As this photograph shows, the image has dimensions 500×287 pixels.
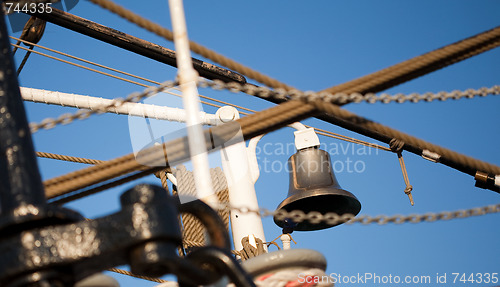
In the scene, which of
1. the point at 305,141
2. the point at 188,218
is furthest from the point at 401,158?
the point at 188,218

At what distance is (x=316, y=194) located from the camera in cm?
495

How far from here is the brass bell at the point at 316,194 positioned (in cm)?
500

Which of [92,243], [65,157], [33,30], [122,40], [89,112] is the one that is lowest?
[92,243]

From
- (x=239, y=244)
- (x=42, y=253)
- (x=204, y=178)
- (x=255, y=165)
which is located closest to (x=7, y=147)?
(x=42, y=253)

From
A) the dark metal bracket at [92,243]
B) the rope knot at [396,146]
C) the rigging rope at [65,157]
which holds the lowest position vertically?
the dark metal bracket at [92,243]

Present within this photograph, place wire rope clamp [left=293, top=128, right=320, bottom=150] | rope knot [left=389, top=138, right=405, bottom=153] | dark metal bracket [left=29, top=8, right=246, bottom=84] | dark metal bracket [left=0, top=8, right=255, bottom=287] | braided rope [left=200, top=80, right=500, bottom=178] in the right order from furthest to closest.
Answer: wire rope clamp [left=293, top=128, right=320, bottom=150] → dark metal bracket [left=29, top=8, right=246, bottom=84] → rope knot [left=389, top=138, right=405, bottom=153] → braided rope [left=200, top=80, right=500, bottom=178] → dark metal bracket [left=0, top=8, right=255, bottom=287]

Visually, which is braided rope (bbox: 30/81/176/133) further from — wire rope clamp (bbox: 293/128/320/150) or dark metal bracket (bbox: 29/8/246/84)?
wire rope clamp (bbox: 293/128/320/150)

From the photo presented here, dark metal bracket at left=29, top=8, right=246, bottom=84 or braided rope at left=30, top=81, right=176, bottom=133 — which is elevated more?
dark metal bracket at left=29, top=8, right=246, bottom=84

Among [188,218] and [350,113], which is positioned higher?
[188,218]

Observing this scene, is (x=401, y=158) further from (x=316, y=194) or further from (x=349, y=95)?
(x=349, y=95)

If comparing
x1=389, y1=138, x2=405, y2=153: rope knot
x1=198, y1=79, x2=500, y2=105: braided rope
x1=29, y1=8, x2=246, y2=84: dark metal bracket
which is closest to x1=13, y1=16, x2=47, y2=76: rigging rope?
x1=29, y1=8, x2=246, y2=84: dark metal bracket

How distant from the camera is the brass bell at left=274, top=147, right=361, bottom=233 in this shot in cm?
500

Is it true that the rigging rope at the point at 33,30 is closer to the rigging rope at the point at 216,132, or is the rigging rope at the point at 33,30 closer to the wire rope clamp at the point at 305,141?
the wire rope clamp at the point at 305,141

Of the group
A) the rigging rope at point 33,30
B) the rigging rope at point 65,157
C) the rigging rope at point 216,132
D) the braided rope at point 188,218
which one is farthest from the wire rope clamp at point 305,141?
the rigging rope at point 216,132
